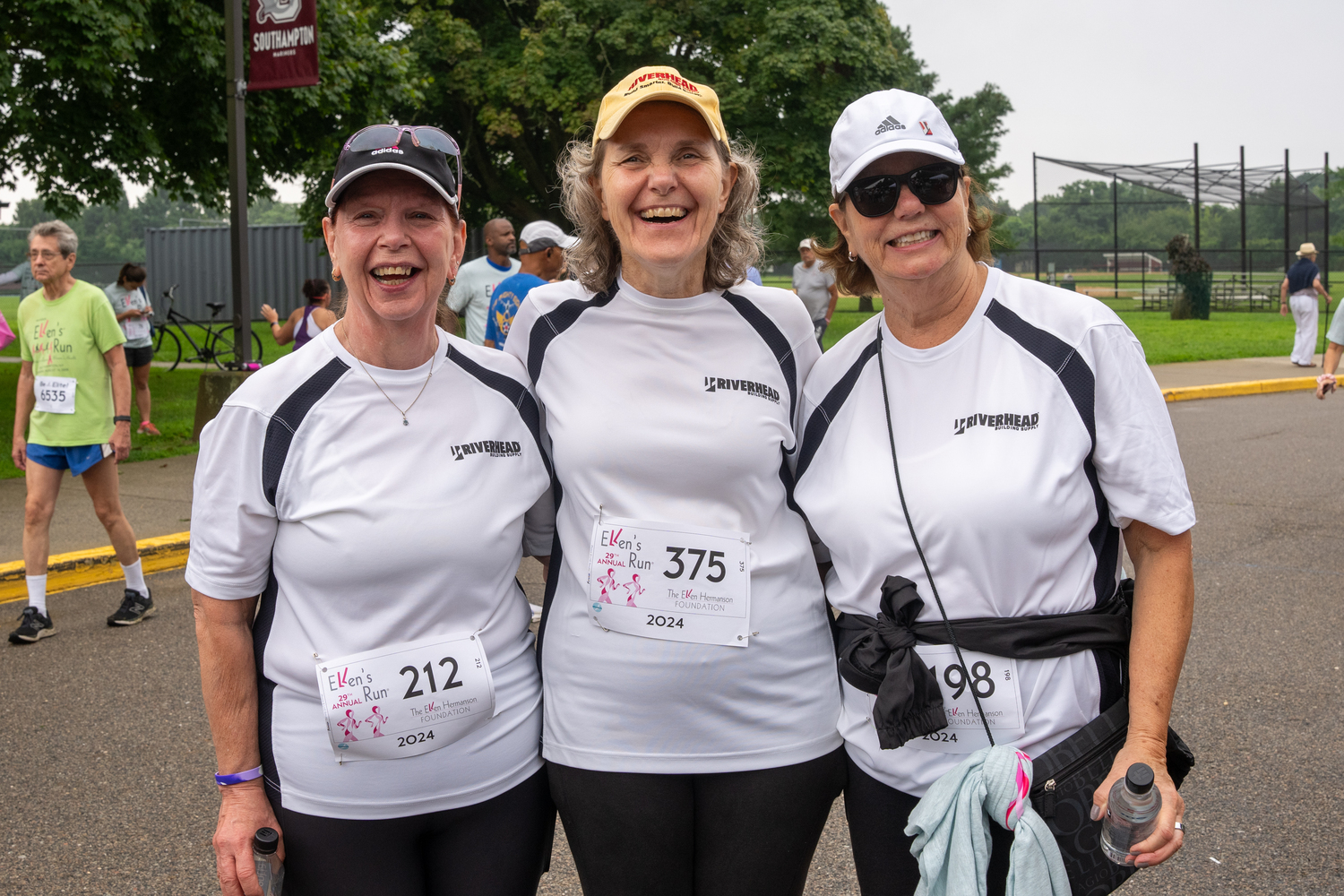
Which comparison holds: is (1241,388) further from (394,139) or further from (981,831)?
(394,139)

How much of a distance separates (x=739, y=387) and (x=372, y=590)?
0.80 meters

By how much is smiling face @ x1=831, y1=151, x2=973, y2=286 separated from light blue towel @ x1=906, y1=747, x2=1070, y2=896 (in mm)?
867

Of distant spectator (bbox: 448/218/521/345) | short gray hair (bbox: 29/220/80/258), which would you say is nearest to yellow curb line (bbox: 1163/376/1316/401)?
distant spectator (bbox: 448/218/521/345)

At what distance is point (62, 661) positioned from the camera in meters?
5.49

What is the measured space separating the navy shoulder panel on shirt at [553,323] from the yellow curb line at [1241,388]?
1358 centimetres

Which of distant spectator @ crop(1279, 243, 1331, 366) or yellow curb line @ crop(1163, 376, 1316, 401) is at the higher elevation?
distant spectator @ crop(1279, 243, 1331, 366)

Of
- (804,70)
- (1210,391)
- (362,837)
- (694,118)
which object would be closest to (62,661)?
(362,837)

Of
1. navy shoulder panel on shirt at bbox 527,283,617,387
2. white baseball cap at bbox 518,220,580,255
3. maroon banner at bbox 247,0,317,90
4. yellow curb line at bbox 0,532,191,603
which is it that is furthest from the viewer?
maroon banner at bbox 247,0,317,90

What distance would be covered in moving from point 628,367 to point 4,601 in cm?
573

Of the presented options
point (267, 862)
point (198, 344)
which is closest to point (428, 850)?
point (267, 862)

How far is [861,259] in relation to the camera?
2311 mm

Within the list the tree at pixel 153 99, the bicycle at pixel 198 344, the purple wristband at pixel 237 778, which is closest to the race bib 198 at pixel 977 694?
the purple wristband at pixel 237 778

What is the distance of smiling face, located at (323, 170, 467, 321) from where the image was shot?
6.91 feet

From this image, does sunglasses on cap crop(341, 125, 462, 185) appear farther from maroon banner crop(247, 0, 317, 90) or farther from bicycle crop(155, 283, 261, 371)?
bicycle crop(155, 283, 261, 371)
